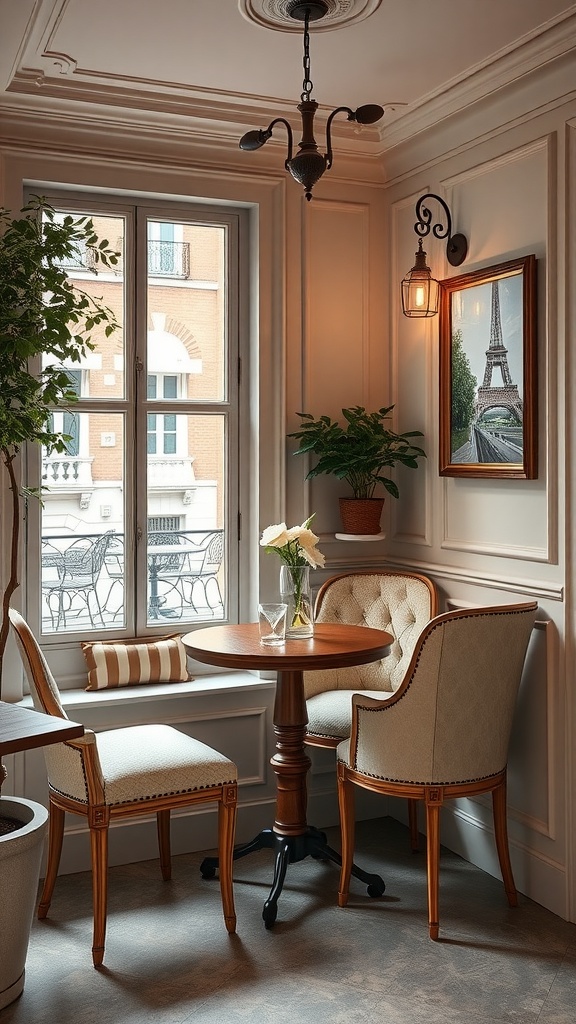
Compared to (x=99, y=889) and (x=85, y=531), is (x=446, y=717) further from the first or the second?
(x=85, y=531)

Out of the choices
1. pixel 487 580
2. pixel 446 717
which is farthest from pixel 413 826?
pixel 487 580

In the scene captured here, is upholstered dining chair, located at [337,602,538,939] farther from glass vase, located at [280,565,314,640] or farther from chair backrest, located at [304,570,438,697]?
chair backrest, located at [304,570,438,697]

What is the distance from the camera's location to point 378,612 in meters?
3.91

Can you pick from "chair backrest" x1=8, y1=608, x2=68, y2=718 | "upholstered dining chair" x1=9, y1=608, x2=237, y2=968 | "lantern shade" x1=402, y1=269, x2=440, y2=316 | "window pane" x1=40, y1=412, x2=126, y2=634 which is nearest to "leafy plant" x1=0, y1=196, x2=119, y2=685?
"chair backrest" x1=8, y1=608, x2=68, y2=718

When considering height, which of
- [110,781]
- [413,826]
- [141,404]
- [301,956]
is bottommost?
[301,956]

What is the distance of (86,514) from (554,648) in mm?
1844

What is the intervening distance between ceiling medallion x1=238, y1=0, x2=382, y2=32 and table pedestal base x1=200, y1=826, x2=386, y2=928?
2680 mm

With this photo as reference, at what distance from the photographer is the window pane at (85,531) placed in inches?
146

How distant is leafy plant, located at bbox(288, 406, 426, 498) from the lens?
383 centimetres

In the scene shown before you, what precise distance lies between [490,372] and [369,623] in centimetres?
114

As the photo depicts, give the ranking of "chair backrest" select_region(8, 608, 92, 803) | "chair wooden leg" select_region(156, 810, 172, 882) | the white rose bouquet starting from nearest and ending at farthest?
"chair backrest" select_region(8, 608, 92, 803)
the white rose bouquet
"chair wooden leg" select_region(156, 810, 172, 882)

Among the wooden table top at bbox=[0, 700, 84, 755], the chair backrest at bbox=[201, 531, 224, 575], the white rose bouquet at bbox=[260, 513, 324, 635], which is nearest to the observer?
the wooden table top at bbox=[0, 700, 84, 755]

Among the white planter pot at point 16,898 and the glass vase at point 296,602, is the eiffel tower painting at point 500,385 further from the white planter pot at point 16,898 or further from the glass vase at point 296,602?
the white planter pot at point 16,898

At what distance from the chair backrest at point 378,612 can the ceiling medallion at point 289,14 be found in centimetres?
200
